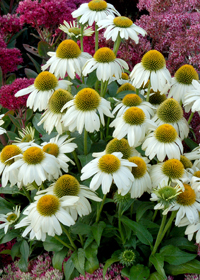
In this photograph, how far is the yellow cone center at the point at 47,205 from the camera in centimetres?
106

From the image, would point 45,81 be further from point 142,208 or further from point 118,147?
point 142,208

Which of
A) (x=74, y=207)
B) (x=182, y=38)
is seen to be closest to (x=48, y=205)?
(x=74, y=207)

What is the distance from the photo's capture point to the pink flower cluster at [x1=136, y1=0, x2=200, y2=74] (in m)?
2.02

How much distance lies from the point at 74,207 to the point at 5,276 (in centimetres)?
→ 81

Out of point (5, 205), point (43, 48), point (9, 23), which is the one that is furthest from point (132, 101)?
point (9, 23)

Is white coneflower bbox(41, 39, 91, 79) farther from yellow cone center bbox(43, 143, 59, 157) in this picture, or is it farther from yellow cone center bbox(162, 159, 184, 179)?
yellow cone center bbox(162, 159, 184, 179)

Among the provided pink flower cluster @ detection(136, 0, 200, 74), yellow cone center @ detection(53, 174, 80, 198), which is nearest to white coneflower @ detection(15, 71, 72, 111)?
yellow cone center @ detection(53, 174, 80, 198)

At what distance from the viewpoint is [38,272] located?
5.08ft

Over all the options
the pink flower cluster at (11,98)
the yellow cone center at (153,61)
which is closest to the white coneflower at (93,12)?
the yellow cone center at (153,61)

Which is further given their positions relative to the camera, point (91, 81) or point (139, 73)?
point (91, 81)

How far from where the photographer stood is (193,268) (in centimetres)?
127

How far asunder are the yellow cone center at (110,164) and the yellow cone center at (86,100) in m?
0.24

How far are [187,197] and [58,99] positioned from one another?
651 mm

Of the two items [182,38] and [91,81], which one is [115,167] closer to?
[91,81]
